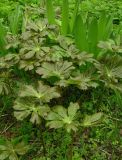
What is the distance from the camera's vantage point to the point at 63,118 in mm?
2354

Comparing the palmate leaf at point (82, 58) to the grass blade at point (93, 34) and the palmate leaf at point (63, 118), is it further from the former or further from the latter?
the palmate leaf at point (63, 118)

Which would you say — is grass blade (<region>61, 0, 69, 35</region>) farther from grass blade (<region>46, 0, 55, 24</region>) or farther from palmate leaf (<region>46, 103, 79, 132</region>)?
palmate leaf (<region>46, 103, 79, 132</region>)

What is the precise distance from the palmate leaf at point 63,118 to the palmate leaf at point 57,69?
240mm

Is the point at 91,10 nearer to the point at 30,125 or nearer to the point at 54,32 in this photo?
the point at 54,32

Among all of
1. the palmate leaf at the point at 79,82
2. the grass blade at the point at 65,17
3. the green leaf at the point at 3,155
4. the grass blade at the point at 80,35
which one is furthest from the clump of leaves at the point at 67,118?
the grass blade at the point at 65,17

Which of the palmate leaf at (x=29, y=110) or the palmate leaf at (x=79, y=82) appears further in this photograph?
the palmate leaf at (x=79, y=82)

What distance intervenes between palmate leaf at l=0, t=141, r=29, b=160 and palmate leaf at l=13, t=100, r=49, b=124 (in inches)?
7.6

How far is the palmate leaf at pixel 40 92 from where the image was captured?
2404 mm

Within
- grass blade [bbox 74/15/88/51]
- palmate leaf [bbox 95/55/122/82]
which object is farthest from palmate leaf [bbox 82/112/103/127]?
grass blade [bbox 74/15/88/51]

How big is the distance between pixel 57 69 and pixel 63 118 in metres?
0.39

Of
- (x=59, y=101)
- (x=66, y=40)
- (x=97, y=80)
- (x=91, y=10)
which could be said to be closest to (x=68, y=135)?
(x=59, y=101)

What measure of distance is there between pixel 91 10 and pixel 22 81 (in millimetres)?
1589

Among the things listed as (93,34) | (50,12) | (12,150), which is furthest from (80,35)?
(12,150)

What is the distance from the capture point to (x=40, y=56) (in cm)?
265
